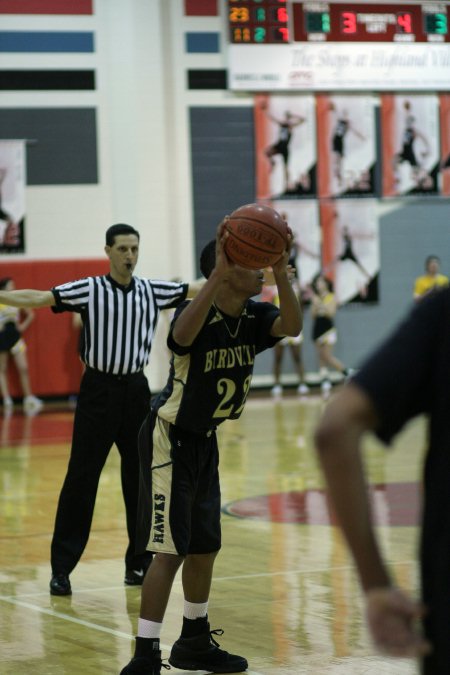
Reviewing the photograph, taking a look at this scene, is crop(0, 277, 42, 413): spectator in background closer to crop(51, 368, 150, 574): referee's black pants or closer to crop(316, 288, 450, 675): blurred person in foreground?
crop(51, 368, 150, 574): referee's black pants

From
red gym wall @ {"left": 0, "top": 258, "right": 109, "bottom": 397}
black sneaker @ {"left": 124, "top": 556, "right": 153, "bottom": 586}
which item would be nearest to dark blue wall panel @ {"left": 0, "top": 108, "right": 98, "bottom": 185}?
red gym wall @ {"left": 0, "top": 258, "right": 109, "bottom": 397}

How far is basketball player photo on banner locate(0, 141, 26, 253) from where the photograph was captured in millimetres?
18703

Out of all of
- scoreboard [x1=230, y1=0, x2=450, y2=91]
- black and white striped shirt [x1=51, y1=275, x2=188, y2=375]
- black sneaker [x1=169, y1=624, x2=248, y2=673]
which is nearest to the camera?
black sneaker [x1=169, y1=624, x2=248, y2=673]

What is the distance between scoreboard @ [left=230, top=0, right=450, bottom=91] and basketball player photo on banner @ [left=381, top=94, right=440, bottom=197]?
297 mm

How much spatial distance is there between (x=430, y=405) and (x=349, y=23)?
60.0 feet

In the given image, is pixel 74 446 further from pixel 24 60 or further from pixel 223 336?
pixel 24 60

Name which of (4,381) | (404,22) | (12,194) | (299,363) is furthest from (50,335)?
(404,22)

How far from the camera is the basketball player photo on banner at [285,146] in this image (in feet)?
64.9

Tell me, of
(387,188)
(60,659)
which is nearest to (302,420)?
(387,188)

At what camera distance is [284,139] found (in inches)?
785

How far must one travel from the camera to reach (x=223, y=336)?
4.61 meters

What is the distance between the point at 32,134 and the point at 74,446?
13143 millimetres

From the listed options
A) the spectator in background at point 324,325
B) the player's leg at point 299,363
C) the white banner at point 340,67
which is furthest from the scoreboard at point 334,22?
the player's leg at point 299,363

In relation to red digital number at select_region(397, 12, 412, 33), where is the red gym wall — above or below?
below
